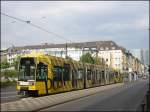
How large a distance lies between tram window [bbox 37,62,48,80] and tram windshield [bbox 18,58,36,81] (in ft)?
1.65

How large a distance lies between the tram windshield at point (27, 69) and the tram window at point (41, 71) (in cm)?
50

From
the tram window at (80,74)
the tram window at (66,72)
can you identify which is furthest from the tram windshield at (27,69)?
the tram window at (80,74)

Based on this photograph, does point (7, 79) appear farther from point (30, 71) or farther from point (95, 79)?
point (30, 71)

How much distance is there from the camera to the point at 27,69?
3022cm

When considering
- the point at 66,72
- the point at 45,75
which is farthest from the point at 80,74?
the point at 45,75

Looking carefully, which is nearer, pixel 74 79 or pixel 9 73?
pixel 74 79

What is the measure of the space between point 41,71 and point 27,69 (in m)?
1.20

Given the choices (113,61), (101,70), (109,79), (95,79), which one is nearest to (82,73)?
(95,79)

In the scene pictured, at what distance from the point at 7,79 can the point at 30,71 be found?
154ft

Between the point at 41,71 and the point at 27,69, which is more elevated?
the point at 27,69

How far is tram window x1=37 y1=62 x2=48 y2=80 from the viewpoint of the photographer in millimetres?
30411

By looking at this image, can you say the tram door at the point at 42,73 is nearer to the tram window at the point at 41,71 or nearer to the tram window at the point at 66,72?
the tram window at the point at 41,71

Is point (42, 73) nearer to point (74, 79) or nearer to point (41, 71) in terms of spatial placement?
point (41, 71)

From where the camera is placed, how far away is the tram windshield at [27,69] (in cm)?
2988
